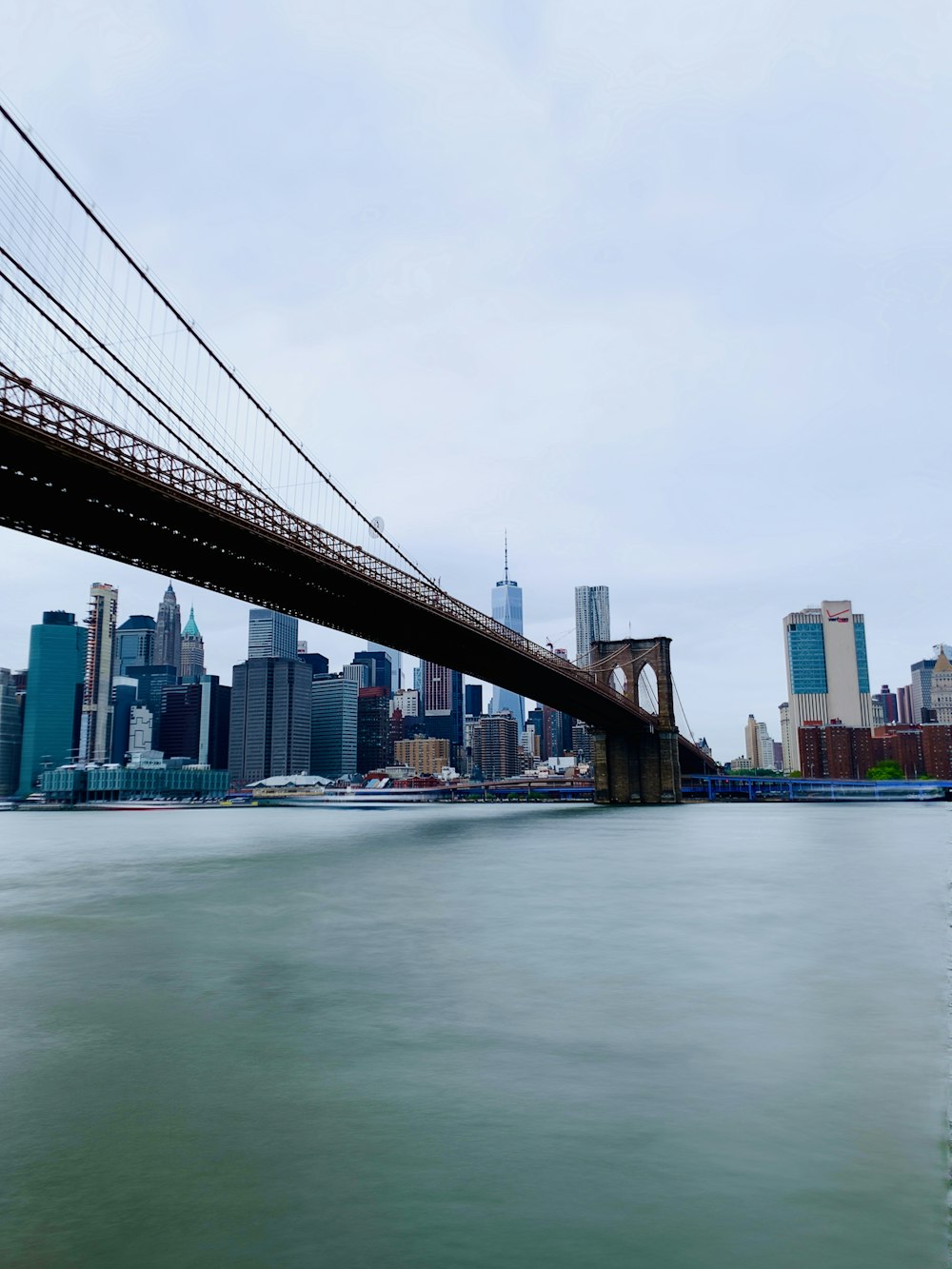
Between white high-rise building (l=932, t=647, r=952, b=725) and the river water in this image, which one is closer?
the river water

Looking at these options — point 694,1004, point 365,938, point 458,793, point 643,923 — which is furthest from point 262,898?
point 458,793

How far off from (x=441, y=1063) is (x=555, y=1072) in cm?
93

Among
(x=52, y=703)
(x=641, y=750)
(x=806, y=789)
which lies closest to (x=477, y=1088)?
(x=641, y=750)

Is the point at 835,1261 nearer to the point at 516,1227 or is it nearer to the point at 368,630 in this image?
the point at 516,1227

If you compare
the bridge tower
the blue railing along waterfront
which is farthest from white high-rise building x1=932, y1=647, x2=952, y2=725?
the bridge tower

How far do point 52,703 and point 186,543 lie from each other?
177 m

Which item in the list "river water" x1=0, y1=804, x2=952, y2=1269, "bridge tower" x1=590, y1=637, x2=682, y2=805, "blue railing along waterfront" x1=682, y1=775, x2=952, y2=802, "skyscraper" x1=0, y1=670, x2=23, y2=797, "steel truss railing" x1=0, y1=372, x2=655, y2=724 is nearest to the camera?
"river water" x1=0, y1=804, x2=952, y2=1269

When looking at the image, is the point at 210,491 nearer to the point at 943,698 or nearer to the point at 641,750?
the point at 641,750

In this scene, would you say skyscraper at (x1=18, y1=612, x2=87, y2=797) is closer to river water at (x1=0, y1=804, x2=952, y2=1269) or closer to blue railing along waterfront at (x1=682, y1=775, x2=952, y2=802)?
blue railing along waterfront at (x1=682, y1=775, x2=952, y2=802)

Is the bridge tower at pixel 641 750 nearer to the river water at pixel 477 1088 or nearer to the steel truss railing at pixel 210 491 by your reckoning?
the steel truss railing at pixel 210 491

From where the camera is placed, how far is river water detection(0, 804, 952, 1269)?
14.3 ft

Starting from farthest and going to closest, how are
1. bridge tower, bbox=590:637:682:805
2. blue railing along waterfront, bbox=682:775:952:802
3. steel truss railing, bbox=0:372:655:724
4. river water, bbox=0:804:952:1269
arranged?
blue railing along waterfront, bbox=682:775:952:802 → bridge tower, bbox=590:637:682:805 → steel truss railing, bbox=0:372:655:724 → river water, bbox=0:804:952:1269

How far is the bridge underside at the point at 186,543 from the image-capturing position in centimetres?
2149

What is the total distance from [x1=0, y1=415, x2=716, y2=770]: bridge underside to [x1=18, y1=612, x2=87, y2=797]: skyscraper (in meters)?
154
